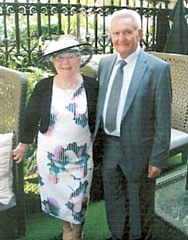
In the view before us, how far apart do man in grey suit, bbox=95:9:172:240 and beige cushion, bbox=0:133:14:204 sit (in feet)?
1.67

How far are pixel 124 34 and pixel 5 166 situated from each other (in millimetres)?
934

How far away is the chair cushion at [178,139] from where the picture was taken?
8.78 feet

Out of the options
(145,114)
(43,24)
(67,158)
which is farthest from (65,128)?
(43,24)

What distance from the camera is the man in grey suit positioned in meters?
1.60

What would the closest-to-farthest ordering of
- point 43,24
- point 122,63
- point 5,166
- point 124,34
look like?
point 124,34, point 122,63, point 5,166, point 43,24

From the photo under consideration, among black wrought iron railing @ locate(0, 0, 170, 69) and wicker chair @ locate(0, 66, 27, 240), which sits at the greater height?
black wrought iron railing @ locate(0, 0, 170, 69)

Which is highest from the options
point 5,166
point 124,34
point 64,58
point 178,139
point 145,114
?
point 124,34

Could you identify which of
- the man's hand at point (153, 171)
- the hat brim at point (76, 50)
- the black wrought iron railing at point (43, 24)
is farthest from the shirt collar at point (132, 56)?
the black wrought iron railing at point (43, 24)

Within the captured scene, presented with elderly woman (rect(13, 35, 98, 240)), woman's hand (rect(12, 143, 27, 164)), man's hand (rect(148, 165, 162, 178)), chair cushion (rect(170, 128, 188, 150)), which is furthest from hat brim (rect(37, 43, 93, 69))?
chair cushion (rect(170, 128, 188, 150))

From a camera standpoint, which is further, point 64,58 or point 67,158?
point 67,158

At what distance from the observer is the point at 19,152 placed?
1929 millimetres

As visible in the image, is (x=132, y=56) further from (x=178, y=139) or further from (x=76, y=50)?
(x=178, y=139)

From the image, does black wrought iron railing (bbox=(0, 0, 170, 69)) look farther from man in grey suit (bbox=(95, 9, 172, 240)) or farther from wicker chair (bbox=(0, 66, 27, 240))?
man in grey suit (bbox=(95, 9, 172, 240))

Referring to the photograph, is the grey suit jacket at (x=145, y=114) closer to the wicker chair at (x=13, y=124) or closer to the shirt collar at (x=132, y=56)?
the shirt collar at (x=132, y=56)
